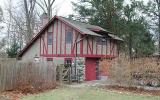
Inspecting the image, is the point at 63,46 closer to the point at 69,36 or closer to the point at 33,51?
the point at 69,36

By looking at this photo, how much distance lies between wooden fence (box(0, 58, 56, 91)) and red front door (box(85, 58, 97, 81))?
23.7ft

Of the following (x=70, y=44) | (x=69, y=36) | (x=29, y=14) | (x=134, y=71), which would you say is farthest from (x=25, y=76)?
(x=29, y=14)

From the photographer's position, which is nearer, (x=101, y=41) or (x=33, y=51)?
(x=101, y=41)

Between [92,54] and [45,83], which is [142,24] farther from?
[45,83]

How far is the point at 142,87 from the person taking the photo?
22312mm

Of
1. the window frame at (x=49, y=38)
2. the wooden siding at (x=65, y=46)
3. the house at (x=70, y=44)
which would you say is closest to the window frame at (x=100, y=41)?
the house at (x=70, y=44)

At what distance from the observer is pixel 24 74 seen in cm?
2038

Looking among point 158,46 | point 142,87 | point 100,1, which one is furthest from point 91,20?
point 142,87

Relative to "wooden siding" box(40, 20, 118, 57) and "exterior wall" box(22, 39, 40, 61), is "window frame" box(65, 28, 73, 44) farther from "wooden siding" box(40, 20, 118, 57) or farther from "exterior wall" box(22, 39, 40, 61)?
"exterior wall" box(22, 39, 40, 61)

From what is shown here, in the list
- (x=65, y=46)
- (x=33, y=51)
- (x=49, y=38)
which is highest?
(x=49, y=38)

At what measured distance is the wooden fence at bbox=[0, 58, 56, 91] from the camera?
62.5 ft

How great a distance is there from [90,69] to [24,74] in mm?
11315

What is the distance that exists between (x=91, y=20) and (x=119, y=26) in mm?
3984

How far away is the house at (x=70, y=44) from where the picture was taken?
2959cm
